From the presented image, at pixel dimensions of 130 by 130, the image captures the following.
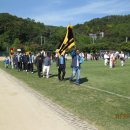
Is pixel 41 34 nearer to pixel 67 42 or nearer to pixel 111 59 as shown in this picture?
pixel 111 59

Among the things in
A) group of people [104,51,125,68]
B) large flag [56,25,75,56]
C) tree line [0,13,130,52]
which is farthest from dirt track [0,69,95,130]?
tree line [0,13,130,52]

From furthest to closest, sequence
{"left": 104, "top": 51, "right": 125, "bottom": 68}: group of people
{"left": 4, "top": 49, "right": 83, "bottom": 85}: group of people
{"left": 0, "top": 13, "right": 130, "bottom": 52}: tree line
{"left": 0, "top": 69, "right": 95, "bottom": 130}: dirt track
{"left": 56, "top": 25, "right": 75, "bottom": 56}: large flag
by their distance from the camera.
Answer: {"left": 0, "top": 13, "right": 130, "bottom": 52}: tree line < {"left": 104, "top": 51, "right": 125, "bottom": 68}: group of people < {"left": 56, "top": 25, "right": 75, "bottom": 56}: large flag < {"left": 4, "top": 49, "right": 83, "bottom": 85}: group of people < {"left": 0, "top": 69, "right": 95, "bottom": 130}: dirt track

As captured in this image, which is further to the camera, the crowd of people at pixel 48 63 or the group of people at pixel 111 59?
the group of people at pixel 111 59

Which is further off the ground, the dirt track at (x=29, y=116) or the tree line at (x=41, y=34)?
the tree line at (x=41, y=34)

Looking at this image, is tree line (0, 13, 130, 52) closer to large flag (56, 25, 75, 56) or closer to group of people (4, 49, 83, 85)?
group of people (4, 49, 83, 85)

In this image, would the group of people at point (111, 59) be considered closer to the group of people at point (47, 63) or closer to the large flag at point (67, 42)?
the group of people at point (47, 63)

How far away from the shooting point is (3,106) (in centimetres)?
1278

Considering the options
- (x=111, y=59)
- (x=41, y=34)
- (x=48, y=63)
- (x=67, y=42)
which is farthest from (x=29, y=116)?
(x=41, y=34)

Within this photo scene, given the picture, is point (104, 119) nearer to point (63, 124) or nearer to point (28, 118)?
point (63, 124)

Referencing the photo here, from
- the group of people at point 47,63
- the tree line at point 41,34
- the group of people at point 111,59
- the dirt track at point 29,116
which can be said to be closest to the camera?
the dirt track at point 29,116

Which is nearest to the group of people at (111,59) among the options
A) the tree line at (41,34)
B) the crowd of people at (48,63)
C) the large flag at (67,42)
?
the crowd of people at (48,63)

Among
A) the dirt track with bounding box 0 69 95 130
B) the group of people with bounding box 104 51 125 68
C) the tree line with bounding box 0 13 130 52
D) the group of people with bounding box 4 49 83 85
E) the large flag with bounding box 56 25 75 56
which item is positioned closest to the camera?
the dirt track with bounding box 0 69 95 130

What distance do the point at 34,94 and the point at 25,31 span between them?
144729 mm

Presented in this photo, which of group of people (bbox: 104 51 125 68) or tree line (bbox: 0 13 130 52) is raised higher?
tree line (bbox: 0 13 130 52)
